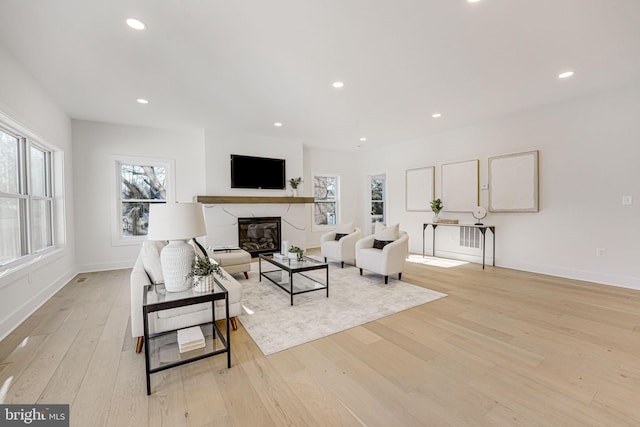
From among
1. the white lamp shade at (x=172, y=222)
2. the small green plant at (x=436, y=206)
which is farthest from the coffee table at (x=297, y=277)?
the small green plant at (x=436, y=206)

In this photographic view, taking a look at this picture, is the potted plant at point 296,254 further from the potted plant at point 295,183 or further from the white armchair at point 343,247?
the potted plant at point 295,183

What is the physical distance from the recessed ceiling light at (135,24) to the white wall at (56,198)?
1453 mm

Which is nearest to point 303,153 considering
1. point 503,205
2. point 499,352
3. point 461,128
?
point 461,128

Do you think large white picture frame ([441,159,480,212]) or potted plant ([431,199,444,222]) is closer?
large white picture frame ([441,159,480,212])

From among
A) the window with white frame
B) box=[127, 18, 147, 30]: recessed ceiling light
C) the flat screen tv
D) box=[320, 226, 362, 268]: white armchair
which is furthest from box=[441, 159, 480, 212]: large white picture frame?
the window with white frame

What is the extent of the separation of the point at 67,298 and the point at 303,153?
5.49 m

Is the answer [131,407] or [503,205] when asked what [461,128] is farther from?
[131,407]

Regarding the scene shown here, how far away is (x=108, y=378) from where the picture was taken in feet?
6.32

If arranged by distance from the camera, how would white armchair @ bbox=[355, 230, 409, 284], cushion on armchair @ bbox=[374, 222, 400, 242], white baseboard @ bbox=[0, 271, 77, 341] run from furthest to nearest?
cushion on armchair @ bbox=[374, 222, 400, 242] → white armchair @ bbox=[355, 230, 409, 284] → white baseboard @ bbox=[0, 271, 77, 341]

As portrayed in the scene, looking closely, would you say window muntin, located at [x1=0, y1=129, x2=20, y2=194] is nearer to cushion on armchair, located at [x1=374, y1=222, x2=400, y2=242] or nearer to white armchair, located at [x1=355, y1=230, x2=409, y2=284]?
white armchair, located at [x1=355, y1=230, x2=409, y2=284]

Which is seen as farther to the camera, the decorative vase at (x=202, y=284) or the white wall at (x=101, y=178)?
the white wall at (x=101, y=178)

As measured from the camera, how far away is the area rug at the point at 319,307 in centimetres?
257

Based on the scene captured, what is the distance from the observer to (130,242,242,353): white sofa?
2.21 metres

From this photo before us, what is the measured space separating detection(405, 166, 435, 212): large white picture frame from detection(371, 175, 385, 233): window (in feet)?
5.30
